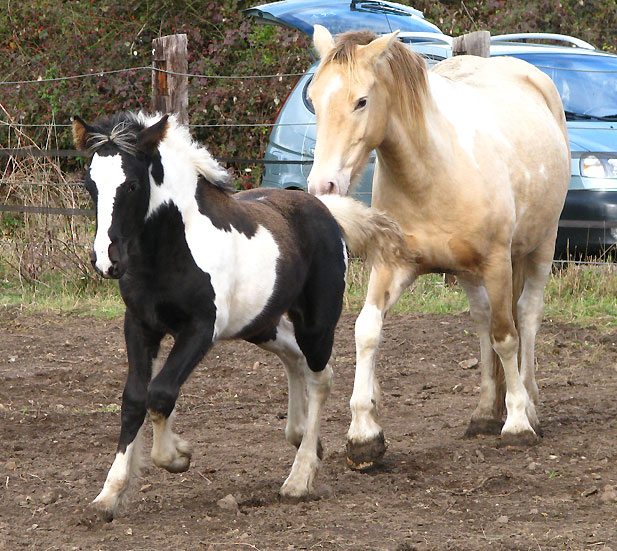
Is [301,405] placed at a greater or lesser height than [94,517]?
greater

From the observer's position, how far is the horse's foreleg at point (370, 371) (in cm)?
473

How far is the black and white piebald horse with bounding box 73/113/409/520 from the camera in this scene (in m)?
3.68

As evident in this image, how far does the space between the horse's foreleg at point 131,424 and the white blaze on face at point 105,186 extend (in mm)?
525

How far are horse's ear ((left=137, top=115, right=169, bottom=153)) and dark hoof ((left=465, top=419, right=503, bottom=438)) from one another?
2.49 meters

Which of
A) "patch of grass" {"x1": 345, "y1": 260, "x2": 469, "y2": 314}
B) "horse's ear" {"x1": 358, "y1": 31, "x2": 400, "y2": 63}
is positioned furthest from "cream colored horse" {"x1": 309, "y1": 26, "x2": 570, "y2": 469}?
"patch of grass" {"x1": 345, "y1": 260, "x2": 469, "y2": 314}

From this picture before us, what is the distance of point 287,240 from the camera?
4.33 meters

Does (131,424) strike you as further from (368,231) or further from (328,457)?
(368,231)

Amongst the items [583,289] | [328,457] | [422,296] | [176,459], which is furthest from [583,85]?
[176,459]

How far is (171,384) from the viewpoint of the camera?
378 cm

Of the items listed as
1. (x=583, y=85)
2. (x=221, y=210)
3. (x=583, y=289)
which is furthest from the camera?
(x=583, y=85)

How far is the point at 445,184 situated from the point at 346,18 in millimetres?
5714

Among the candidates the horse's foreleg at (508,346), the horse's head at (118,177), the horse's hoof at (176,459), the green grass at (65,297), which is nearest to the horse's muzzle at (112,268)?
the horse's head at (118,177)

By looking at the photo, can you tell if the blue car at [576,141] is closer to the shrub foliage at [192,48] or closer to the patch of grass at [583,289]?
the patch of grass at [583,289]

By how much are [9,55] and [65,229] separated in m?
6.42
